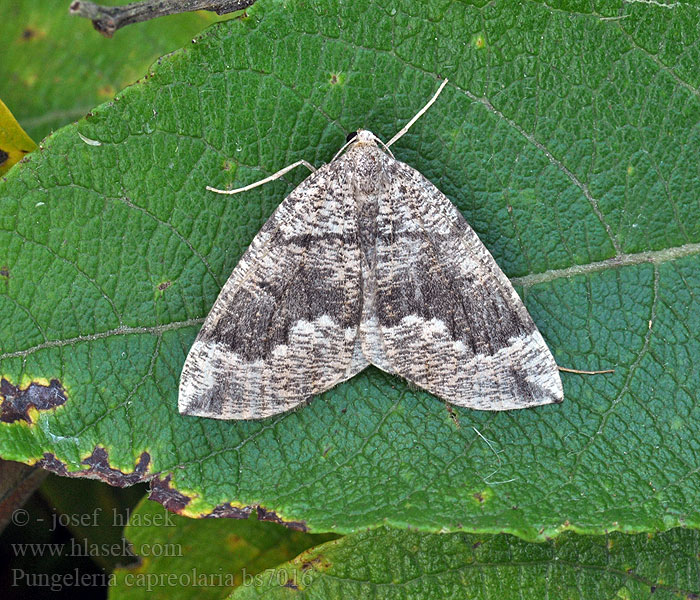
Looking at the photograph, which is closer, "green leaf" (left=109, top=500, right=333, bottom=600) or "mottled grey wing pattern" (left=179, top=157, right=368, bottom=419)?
"mottled grey wing pattern" (left=179, top=157, right=368, bottom=419)

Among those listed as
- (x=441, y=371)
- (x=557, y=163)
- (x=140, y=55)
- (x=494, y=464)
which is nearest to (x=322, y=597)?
(x=494, y=464)

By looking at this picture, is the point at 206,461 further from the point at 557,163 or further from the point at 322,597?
the point at 557,163

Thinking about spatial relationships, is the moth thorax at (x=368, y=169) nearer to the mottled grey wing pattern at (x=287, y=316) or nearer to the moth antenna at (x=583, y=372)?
the mottled grey wing pattern at (x=287, y=316)

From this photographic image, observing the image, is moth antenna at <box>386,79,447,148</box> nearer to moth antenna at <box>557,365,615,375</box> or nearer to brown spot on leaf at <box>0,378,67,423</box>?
moth antenna at <box>557,365,615,375</box>

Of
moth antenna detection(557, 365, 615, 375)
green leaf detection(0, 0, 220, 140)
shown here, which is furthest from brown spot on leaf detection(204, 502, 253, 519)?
green leaf detection(0, 0, 220, 140)

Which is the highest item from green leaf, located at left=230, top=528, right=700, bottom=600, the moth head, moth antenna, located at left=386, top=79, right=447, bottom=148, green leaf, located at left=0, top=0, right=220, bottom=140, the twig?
green leaf, located at left=0, top=0, right=220, bottom=140

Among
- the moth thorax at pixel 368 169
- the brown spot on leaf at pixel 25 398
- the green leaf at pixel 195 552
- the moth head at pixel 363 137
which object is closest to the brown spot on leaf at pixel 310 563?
the green leaf at pixel 195 552
